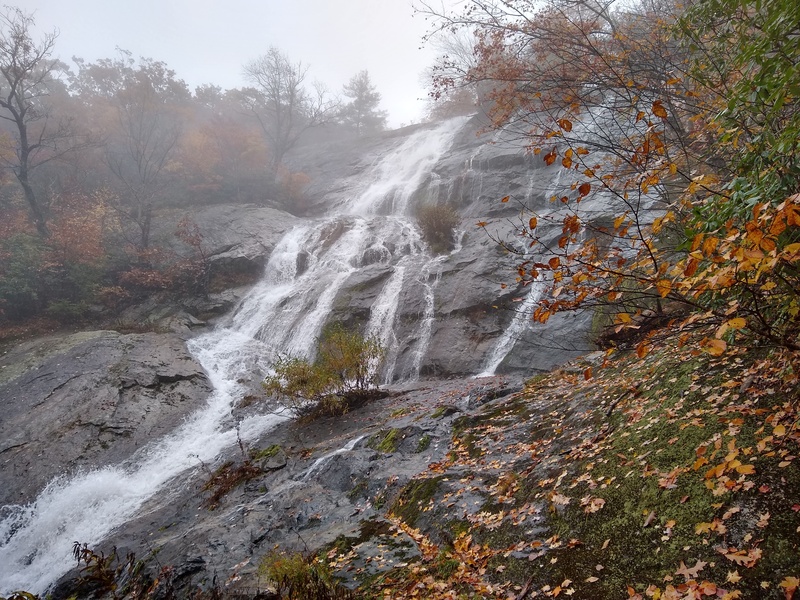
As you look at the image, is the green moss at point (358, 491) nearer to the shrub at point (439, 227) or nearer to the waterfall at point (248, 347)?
the waterfall at point (248, 347)

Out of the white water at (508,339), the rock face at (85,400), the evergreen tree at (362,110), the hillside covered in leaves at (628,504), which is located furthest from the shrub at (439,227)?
the evergreen tree at (362,110)

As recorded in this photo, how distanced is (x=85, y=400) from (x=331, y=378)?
22.1ft

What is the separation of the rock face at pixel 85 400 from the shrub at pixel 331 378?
152 inches

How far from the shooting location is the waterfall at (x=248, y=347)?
307 inches

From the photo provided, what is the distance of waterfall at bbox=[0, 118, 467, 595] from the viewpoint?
781 cm

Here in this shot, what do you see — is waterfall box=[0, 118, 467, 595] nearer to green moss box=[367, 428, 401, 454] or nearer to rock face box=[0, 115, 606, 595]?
rock face box=[0, 115, 606, 595]

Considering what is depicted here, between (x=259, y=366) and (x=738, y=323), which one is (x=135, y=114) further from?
(x=738, y=323)

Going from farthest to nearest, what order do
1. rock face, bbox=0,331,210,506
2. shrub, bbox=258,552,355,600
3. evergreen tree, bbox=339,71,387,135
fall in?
evergreen tree, bbox=339,71,387,135
rock face, bbox=0,331,210,506
shrub, bbox=258,552,355,600

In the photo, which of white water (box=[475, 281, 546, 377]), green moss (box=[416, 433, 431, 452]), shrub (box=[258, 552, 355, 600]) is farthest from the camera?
white water (box=[475, 281, 546, 377])

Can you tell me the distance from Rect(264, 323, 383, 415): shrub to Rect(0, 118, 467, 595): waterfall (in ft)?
4.27

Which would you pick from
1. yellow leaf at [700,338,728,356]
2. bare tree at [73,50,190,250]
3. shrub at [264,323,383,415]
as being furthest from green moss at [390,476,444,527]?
bare tree at [73,50,190,250]

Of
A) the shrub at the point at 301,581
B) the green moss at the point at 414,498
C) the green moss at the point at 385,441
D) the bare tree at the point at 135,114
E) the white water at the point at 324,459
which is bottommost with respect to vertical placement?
the white water at the point at 324,459

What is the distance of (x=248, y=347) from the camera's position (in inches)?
585

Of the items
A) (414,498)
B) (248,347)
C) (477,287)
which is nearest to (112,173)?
(248,347)
